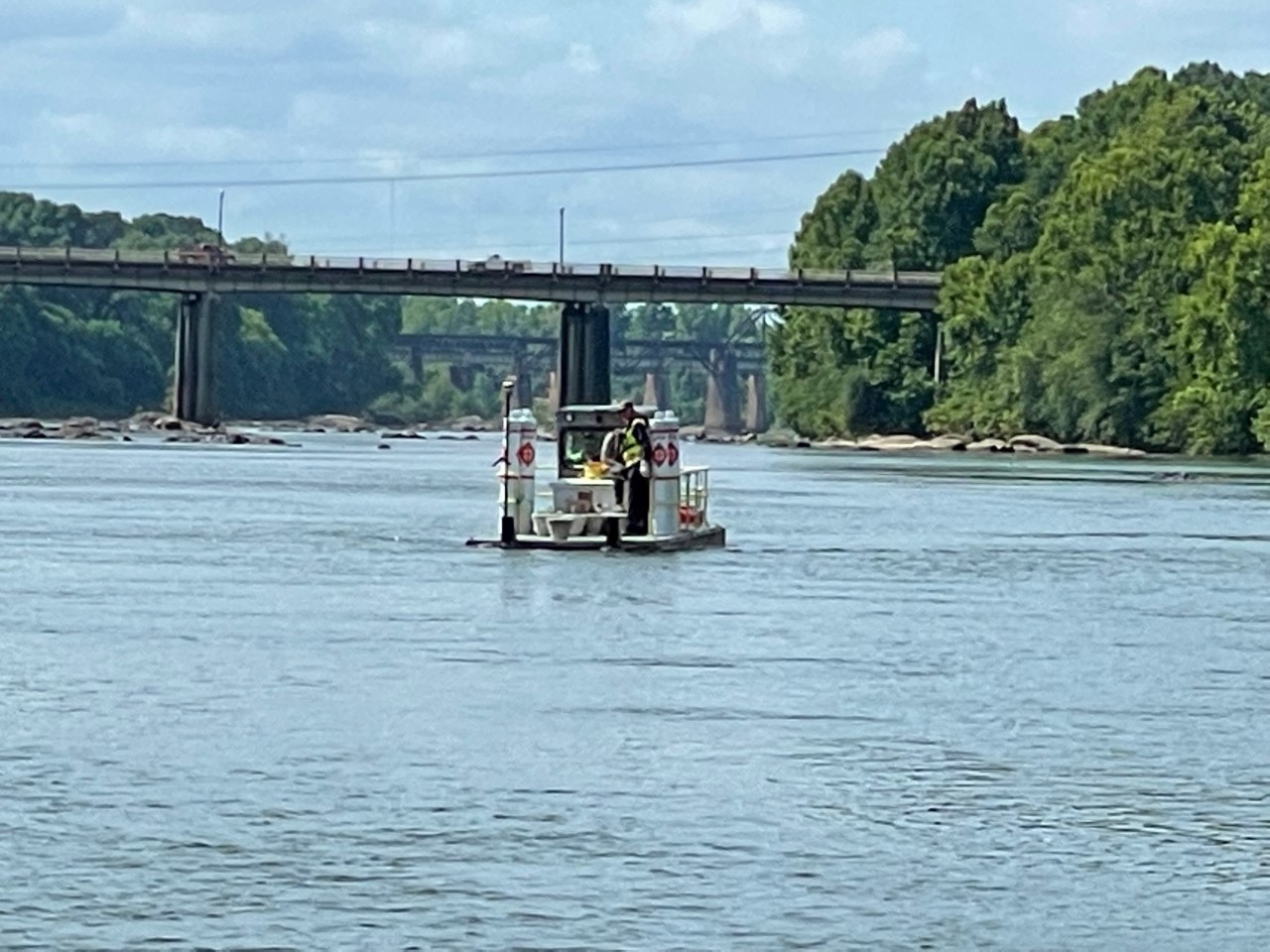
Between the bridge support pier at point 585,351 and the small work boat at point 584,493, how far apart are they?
120m

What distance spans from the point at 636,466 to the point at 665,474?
536 millimetres

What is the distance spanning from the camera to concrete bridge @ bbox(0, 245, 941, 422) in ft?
598

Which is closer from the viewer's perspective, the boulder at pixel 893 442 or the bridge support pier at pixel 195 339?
the boulder at pixel 893 442

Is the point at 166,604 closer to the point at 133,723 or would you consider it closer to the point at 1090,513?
the point at 133,723

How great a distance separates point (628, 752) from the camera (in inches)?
1153

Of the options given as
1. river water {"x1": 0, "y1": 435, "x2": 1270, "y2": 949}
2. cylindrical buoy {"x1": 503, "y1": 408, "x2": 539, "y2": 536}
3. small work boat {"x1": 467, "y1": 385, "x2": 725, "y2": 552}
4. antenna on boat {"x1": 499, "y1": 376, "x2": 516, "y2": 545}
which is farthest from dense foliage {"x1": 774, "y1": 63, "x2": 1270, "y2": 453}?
river water {"x1": 0, "y1": 435, "x2": 1270, "y2": 949}

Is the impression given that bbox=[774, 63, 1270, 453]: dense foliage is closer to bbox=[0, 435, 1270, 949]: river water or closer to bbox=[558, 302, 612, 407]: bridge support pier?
bbox=[558, 302, 612, 407]: bridge support pier

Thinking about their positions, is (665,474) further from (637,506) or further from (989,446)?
(989,446)

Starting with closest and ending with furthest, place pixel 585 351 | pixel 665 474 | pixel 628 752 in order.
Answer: pixel 628 752 → pixel 665 474 → pixel 585 351

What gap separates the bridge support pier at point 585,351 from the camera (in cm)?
18288

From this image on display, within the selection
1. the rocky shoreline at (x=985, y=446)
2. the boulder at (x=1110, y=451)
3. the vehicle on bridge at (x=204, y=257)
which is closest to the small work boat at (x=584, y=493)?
the boulder at (x=1110, y=451)

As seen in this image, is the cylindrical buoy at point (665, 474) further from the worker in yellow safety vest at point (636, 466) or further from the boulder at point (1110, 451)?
the boulder at point (1110, 451)

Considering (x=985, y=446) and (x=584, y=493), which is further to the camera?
(x=985, y=446)

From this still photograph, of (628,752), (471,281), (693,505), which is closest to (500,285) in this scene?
(471,281)
